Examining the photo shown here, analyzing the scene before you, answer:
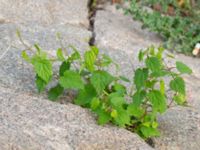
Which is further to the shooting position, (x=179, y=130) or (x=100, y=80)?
(x=179, y=130)

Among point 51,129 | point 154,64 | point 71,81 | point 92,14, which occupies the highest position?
point 154,64

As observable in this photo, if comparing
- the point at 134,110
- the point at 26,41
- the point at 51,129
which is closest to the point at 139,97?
the point at 134,110

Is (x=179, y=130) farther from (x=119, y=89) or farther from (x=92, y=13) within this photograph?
(x=92, y=13)

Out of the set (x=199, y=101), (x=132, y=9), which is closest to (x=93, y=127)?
(x=199, y=101)

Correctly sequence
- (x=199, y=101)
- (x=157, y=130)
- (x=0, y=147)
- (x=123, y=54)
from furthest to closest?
(x=123, y=54) → (x=199, y=101) → (x=157, y=130) → (x=0, y=147)

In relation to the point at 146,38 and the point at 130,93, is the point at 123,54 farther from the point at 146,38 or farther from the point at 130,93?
the point at 130,93

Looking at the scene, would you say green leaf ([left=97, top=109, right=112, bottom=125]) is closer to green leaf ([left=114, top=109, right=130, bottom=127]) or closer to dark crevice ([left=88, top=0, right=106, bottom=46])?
green leaf ([left=114, top=109, right=130, bottom=127])

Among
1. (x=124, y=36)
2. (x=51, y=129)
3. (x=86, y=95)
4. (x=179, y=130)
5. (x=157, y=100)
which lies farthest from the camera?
(x=124, y=36)
